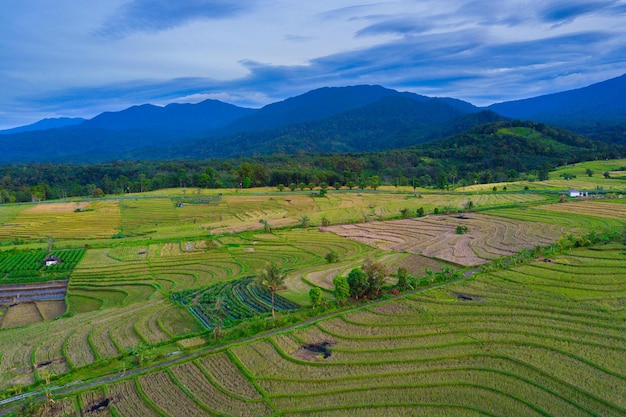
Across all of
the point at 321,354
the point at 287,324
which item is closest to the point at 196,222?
the point at 287,324

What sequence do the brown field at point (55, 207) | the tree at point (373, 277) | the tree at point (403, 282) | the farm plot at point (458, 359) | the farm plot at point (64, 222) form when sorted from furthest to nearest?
the brown field at point (55, 207)
the farm plot at point (64, 222)
the tree at point (403, 282)
the tree at point (373, 277)
the farm plot at point (458, 359)

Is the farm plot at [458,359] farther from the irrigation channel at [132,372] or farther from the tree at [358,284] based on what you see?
the tree at [358,284]

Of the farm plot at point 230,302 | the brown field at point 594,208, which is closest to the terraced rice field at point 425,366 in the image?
the farm plot at point 230,302

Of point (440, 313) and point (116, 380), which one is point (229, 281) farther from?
point (440, 313)

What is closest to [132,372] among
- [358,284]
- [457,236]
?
[358,284]

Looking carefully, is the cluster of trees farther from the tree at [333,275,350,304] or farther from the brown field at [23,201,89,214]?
the tree at [333,275,350,304]

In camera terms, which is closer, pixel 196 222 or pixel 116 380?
pixel 116 380
